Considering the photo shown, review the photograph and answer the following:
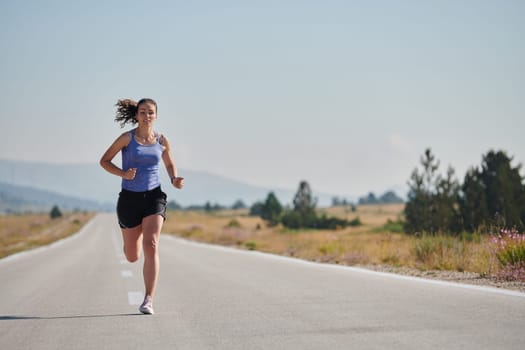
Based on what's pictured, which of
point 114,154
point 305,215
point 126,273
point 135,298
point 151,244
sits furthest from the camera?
point 305,215

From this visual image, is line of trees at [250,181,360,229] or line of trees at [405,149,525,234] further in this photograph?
line of trees at [250,181,360,229]

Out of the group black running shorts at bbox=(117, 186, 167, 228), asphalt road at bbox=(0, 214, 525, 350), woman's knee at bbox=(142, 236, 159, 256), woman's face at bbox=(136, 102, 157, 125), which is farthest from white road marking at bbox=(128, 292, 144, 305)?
woman's face at bbox=(136, 102, 157, 125)

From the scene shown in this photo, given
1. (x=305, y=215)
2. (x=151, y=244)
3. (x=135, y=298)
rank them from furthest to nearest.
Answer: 1. (x=305, y=215)
2. (x=135, y=298)
3. (x=151, y=244)

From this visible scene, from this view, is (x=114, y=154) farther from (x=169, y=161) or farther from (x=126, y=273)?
(x=126, y=273)

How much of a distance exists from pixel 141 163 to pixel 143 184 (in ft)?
0.76

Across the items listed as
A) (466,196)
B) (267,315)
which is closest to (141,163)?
(267,315)

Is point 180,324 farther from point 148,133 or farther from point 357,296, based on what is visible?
point 357,296

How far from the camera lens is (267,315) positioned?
24.0 feet

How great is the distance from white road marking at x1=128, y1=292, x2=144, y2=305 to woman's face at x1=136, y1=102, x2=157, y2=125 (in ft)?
8.29

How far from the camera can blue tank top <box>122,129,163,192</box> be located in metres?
7.57

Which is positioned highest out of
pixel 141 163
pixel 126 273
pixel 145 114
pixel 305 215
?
pixel 305 215

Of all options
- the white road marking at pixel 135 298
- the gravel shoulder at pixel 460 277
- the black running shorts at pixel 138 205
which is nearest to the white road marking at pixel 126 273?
the white road marking at pixel 135 298

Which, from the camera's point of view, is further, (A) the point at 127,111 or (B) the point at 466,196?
(B) the point at 466,196

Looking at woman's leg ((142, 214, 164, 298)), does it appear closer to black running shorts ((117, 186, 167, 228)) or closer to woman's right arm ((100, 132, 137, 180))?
black running shorts ((117, 186, 167, 228))
